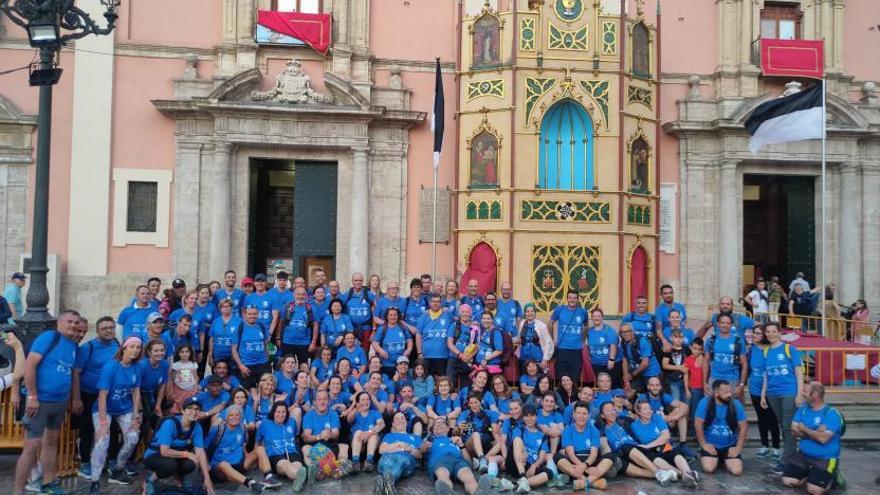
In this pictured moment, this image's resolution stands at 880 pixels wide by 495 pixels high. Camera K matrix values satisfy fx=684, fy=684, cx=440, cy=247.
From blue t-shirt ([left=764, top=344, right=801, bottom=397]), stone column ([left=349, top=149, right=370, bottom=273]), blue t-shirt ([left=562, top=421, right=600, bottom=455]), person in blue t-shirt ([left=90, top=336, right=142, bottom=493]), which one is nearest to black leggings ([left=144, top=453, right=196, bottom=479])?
person in blue t-shirt ([left=90, top=336, right=142, bottom=493])

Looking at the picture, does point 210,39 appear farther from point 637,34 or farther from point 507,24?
point 637,34

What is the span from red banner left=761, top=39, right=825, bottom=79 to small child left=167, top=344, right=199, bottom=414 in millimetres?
16776

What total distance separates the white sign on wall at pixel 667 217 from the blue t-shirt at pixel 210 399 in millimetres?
13375

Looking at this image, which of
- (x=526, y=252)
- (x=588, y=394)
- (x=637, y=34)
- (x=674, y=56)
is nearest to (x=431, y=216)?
(x=526, y=252)

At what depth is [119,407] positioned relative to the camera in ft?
26.3

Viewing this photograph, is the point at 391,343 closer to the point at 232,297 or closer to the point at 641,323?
the point at 232,297

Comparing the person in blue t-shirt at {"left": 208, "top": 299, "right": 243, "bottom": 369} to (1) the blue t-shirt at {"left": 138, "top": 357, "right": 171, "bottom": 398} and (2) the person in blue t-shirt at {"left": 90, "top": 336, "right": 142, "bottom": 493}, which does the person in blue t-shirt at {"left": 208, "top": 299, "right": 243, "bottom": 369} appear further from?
(2) the person in blue t-shirt at {"left": 90, "top": 336, "right": 142, "bottom": 493}

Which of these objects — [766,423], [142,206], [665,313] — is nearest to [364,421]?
[665,313]

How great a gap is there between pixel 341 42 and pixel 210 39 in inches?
132

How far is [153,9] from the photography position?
57.2 feet

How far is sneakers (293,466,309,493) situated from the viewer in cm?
800

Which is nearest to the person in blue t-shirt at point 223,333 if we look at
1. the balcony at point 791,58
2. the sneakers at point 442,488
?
the sneakers at point 442,488

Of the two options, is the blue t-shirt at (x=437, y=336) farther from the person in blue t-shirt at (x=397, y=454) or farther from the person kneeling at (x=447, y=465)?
the person kneeling at (x=447, y=465)

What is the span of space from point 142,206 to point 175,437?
10950 millimetres
